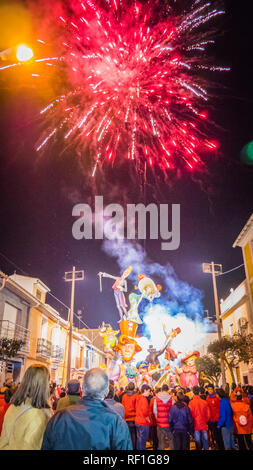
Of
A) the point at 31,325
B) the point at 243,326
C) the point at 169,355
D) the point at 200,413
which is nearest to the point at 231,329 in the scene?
the point at 243,326

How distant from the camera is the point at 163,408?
24.5ft

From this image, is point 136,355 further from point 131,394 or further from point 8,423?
point 8,423

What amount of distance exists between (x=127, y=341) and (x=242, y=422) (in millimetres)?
14023

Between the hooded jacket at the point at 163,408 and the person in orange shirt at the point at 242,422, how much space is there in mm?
1488

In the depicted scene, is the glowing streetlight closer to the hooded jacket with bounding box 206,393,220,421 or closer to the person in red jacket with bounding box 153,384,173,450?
the person in red jacket with bounding box 153,384,173,450

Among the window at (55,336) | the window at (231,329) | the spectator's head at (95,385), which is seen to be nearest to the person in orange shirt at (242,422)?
the spectator's head at (95,385)

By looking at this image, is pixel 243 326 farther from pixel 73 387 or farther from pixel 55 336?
pixel 73 387

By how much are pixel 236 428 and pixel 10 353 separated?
1164 centimetres

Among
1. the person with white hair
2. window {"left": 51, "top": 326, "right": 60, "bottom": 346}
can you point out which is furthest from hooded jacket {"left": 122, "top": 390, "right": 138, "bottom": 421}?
window {"left": 51, "top": 326, "right": 60, "bottom": 346}

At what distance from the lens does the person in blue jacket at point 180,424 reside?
Answer: 705 centimetres

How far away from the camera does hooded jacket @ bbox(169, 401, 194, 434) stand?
278 inches

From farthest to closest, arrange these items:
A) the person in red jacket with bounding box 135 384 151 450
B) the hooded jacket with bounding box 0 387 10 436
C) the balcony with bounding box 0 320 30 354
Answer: the balcony with bounding box 0 320 30 354
the person in red jacket with bounding box 135 384 151 450
the hooded jacket with bounding box 0 387 10 436

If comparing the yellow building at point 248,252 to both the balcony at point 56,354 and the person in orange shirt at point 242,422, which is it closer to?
the balcony at point 56,354

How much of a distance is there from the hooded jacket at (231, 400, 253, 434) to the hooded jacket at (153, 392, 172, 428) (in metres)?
Answer: 1.47
